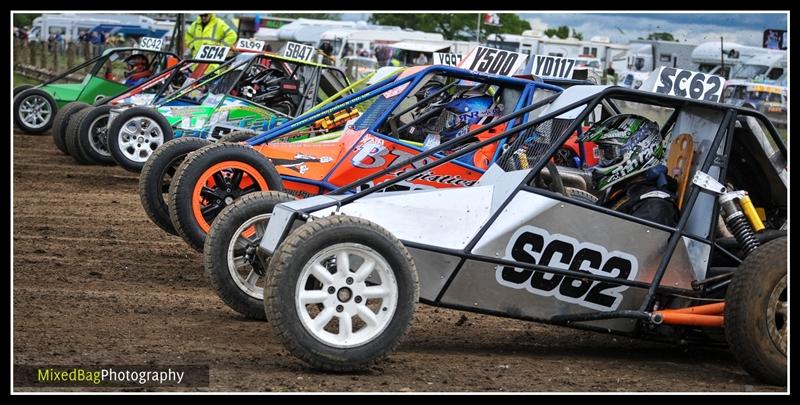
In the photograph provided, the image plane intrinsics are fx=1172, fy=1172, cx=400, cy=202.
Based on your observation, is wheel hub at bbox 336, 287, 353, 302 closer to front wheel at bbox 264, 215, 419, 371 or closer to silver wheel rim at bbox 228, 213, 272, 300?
front wheel at bbox 264, 215, 419, 371

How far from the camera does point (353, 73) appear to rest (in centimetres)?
2672

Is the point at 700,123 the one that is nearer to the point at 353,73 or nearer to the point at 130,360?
the point at 130,360

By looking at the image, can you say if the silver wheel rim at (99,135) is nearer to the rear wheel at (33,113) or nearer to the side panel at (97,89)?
the side panel at (97,89)

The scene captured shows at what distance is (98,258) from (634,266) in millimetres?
4090

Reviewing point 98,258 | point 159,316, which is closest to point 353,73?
point 98,258

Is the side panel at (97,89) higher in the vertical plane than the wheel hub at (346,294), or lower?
lower

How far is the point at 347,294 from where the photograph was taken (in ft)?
15.6

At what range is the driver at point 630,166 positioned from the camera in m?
5.62

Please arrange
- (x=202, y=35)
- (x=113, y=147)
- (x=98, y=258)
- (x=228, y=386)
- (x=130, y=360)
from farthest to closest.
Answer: (x=202, y=35)
(x=113, y=147)
(x=98, y=258)
(x=130, y=360)
(x=228, y=386)

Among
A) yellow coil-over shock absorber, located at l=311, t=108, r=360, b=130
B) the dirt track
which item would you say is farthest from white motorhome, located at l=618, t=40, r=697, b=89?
the dirt track

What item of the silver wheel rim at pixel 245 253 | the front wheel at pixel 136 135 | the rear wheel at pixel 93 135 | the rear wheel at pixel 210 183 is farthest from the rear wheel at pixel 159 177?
the rear wheel at pixel 93 135

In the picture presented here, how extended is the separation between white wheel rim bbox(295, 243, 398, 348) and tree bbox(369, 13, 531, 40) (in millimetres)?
32375

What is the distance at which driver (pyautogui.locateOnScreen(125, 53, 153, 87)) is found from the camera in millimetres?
16516

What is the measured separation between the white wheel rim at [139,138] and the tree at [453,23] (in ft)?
84.1
